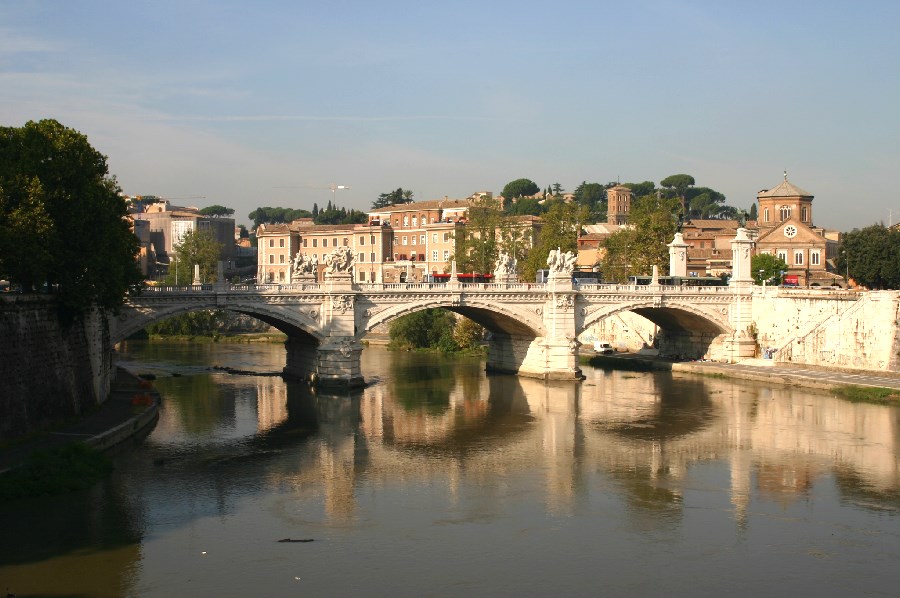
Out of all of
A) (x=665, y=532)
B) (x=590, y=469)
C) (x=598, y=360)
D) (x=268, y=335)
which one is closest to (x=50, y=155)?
(x=590, y=469)

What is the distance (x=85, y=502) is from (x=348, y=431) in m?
12.5

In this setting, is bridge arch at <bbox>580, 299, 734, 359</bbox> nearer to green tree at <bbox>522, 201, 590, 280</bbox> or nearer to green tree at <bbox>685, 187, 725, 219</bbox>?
green tree at <bbox>522, 201, 590, 280</bbox>

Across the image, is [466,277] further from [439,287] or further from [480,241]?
[439,287]

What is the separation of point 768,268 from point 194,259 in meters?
43.7

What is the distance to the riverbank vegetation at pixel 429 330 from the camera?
6575 centimetres

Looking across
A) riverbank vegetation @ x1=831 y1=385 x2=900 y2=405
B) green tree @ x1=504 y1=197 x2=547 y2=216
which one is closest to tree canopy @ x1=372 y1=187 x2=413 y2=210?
green tree @ x1=504 y1=197 x2=547 y2=216

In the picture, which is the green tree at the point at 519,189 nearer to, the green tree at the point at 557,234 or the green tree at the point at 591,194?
the green tree at the point at 591,194

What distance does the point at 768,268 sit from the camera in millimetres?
70812

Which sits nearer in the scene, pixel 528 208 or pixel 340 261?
pixel 340 261

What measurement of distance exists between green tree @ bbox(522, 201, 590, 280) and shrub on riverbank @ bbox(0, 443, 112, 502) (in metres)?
44.2

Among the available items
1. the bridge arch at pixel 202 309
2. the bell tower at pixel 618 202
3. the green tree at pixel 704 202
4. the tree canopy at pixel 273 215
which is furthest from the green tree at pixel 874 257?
the tree canopy at pixel 273 215

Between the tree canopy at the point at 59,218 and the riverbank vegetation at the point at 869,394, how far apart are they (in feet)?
97.3

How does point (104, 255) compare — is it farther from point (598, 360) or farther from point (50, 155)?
point (598, 360)

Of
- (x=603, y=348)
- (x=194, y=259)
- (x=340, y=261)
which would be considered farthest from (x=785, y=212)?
(x=340, y=261)
